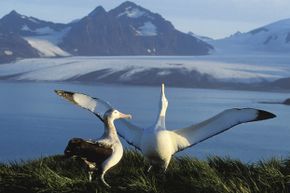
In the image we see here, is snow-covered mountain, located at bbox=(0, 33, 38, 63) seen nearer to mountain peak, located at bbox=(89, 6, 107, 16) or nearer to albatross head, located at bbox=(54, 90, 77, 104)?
mountain peak, located at bbox=(89, 6, 107, 16)

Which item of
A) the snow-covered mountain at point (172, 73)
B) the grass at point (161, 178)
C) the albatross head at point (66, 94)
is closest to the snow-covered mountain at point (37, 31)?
the snow-covered mountain at point (172, 73)

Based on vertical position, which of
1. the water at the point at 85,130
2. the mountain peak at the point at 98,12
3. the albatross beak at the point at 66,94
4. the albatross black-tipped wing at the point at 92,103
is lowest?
the water at the point at 85,130

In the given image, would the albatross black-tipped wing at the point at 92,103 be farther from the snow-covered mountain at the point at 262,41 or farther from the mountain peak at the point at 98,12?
the mountain peak at the point at 98,12

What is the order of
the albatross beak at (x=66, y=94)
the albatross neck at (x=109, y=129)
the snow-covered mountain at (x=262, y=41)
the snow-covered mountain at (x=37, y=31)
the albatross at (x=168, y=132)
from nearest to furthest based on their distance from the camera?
the albatross neck at (x=109, y=129) → the albatross at (x=168, y=132) → the albatross beak at (x=66, y=94) → the snow-covered mountain at (x=262, y=41) → the snow-covered mountain at (x=37, y=31)

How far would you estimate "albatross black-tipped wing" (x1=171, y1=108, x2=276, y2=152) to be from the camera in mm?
→ 5453

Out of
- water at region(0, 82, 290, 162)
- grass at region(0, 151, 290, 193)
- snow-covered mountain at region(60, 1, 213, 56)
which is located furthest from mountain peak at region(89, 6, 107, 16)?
grass at region(0, 151, 290, 193)

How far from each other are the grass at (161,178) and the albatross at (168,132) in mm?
174

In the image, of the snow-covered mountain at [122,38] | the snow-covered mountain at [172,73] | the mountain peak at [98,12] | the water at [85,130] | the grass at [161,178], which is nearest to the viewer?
the grass at [161,178]

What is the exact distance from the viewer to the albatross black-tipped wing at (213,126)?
545 cm

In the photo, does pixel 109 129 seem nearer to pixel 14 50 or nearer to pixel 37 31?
pixel 14 50

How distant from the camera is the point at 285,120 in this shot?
135ft

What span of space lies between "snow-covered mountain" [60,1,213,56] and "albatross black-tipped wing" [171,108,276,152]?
121 metres

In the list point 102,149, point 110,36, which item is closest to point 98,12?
point 110,36

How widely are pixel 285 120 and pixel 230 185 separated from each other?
123 feet
